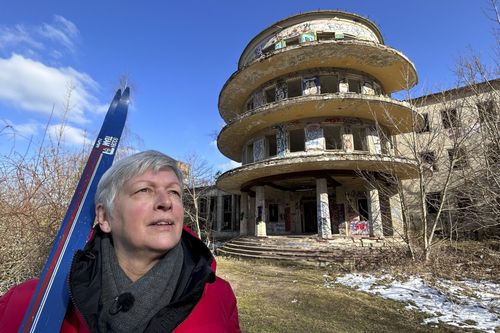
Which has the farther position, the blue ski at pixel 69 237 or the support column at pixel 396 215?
the support column at pixel 396 215

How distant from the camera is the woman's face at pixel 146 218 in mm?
1726

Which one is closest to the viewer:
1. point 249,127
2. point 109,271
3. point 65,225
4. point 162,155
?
point 109,271

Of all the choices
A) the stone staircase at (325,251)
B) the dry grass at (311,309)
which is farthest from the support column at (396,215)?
the dry grass at (311,309)

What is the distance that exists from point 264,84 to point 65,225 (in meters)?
16.4

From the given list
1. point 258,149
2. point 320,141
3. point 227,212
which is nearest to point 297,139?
point 258,149

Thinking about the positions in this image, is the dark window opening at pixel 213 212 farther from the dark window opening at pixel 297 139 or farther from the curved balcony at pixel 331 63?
the curved balcony at pixel 331 63

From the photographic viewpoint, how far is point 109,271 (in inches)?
67.6

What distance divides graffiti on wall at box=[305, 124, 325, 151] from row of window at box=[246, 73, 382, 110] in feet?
6.21

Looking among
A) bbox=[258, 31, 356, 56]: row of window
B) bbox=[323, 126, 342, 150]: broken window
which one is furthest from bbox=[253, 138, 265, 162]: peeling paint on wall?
bbox=[258, 31, 356, 56]: row of window

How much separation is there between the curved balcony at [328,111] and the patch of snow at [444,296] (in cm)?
652

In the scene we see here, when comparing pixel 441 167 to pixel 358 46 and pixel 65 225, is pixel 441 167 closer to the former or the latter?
pixel 358 46

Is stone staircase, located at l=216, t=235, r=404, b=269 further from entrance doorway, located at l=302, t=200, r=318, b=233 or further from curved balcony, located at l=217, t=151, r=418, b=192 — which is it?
entrance doorway, located at l=302, t=200, r=318, b=233

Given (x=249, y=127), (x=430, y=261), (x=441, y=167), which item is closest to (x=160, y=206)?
(x=430, y=261)

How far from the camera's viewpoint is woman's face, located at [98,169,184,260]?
1.73m
